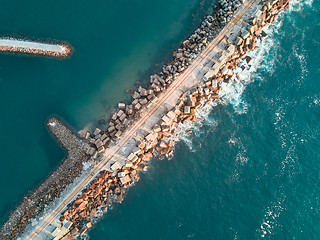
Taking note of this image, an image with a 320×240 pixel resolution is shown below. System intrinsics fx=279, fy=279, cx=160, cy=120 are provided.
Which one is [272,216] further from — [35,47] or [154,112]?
[35,47]

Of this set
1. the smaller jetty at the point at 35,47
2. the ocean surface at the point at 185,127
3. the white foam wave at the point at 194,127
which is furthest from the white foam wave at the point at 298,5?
the smaller jetty at the point at 35,47

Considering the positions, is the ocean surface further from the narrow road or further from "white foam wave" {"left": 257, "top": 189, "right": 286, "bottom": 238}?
the narrow road

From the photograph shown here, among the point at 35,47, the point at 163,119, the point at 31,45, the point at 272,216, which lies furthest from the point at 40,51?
the point at 272,216

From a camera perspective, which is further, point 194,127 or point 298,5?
point 298,5

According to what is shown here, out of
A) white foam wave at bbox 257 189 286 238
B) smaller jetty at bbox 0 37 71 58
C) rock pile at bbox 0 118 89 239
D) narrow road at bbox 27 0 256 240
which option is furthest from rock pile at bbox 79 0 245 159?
white foam wave at bbox 257 189 286 238

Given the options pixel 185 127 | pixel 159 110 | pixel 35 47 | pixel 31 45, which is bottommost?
pixel 31 45

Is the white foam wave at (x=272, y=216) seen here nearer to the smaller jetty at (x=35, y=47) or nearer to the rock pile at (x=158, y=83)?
the rock pile at (x=158, y=83)

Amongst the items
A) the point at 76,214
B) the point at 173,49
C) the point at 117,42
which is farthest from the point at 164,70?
the point at 76,214

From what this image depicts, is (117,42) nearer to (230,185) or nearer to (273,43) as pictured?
(273,43)

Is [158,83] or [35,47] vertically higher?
[158,83]
